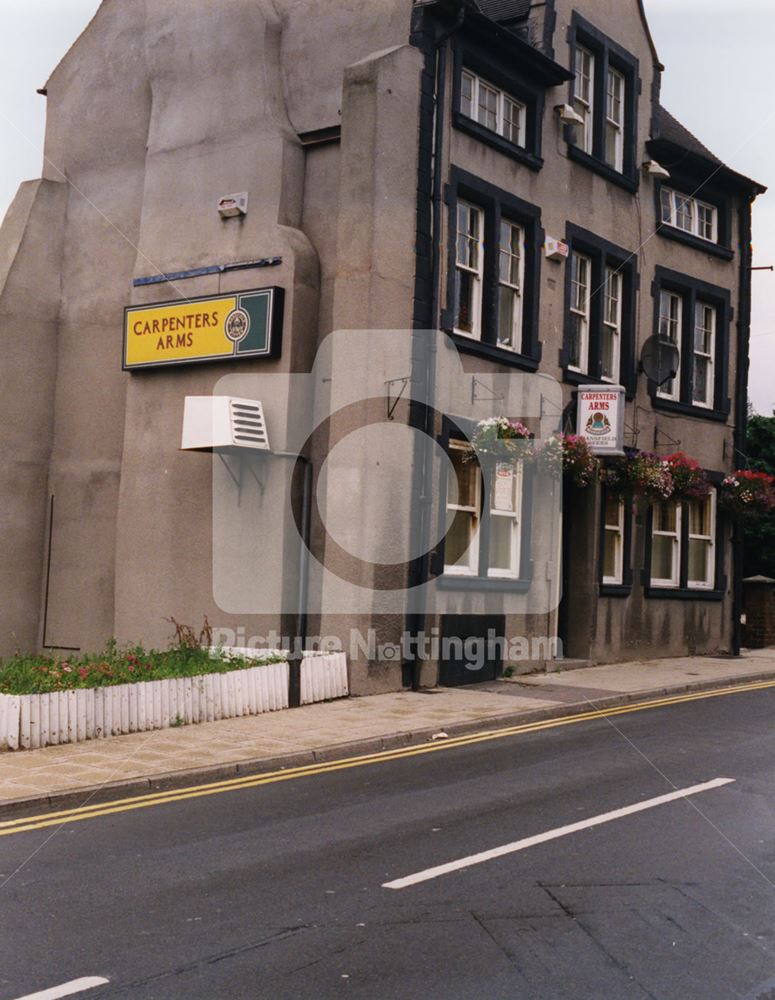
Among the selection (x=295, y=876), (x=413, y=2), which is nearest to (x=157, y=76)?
(x=413, y=2)

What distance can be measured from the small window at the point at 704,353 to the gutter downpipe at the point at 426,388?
8496 millimetres

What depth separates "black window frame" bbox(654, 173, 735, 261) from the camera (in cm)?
2295

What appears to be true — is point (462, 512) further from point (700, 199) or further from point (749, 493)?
point (700, 199)

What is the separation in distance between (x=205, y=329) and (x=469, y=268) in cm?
420

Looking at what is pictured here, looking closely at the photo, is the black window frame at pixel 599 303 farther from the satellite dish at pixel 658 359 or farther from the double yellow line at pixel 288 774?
the double yellow line at pixel 288 774

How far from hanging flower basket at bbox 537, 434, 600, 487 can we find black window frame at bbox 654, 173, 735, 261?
6109mm

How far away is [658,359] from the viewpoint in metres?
22.0

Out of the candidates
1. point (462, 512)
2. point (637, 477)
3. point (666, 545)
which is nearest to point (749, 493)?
point (666, 545)

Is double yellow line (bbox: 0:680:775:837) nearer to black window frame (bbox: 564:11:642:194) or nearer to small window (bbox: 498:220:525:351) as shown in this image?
small window (bbox: 498:220:525:351)

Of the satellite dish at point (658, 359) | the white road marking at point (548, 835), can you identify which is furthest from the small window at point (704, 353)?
the white road marking at point (548, 835)

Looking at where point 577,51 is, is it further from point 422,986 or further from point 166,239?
point 422,986

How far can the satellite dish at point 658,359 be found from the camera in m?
22.0

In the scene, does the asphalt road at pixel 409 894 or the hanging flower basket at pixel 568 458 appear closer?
the asphalt road at pixel 409 894

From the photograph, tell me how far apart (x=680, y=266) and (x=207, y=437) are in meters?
11.4
